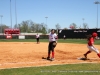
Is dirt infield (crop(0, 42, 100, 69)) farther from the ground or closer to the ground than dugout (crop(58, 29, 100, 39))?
closer to the ground

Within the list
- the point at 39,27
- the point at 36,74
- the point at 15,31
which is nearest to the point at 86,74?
the point at 36,74

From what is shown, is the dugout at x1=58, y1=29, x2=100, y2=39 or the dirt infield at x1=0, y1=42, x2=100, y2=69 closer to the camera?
the dirt infield at x1=0, y1=42, x2=100, y2=69

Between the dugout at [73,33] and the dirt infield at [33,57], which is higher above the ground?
the dugout at [73,33]

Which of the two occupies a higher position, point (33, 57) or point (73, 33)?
point (73, 33)

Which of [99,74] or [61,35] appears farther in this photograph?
[61,35]

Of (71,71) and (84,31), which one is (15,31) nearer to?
(84,31)

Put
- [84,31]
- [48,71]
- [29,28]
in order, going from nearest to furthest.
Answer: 1. [48,71]
2. [84,31]
3. [29,28]

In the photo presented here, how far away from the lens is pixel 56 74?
7.60 meters

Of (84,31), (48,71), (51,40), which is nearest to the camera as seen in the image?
(48,71)

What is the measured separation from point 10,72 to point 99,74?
3.25 metres

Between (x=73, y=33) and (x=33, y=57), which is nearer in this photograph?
(x=33, y=57)

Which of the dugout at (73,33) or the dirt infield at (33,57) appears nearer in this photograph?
the dirt infield at (33,57)

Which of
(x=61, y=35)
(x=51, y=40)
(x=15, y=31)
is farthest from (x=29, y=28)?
(x=51, y=40)

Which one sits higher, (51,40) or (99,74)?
(51,40)
